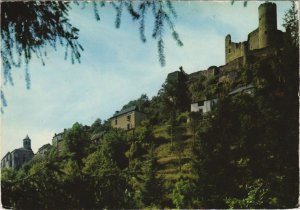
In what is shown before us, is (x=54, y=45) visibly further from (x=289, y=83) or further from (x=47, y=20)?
(x=289, y=83)

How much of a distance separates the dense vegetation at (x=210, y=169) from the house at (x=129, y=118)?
21.9 meters

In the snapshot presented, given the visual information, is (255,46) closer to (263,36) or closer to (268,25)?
(263,36)

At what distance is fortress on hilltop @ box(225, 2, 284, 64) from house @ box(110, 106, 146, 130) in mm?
19796

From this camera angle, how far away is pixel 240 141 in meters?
25.7

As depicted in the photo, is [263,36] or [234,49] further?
[234,49]

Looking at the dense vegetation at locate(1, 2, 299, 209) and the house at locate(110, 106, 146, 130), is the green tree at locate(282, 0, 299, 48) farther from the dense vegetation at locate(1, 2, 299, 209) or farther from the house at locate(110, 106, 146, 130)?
the house at locate(110, 106, 146, 130)

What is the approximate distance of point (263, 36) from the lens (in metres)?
74.3

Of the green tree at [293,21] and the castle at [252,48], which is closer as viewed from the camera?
the green tree at [293,21]

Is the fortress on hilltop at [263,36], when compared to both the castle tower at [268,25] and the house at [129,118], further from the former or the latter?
the house at [129,118]

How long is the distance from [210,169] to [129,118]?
47122 mm

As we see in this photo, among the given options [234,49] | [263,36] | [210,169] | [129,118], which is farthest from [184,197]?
[234,49]

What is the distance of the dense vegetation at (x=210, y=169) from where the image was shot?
7863 mm

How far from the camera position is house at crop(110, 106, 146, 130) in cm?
7129

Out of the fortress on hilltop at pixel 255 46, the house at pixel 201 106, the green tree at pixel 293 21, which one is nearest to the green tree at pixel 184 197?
the green tree at pixel 293 21
